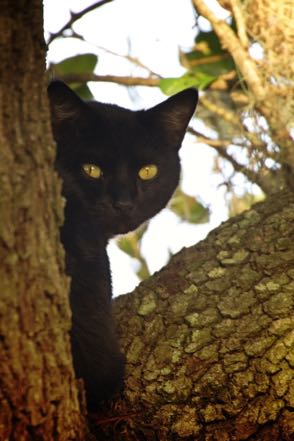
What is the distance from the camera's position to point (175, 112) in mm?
3520

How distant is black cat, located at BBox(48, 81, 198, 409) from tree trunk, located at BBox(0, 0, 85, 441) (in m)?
0.62

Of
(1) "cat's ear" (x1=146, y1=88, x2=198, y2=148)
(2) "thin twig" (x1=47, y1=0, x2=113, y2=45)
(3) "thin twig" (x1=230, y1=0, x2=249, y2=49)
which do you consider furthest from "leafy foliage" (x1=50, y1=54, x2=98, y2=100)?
(3) "thin twig" (x1=230, y1=0, x2=249, y2=49)

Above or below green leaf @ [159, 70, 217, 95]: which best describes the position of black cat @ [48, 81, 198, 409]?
below

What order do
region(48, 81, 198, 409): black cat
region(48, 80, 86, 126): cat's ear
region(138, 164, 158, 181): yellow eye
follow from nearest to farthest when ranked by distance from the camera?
region(48, 81, 198, 409): black cat < region(48, 80, 86, 126): cat's ear < region(138, 164, 158, 181): yellow eye

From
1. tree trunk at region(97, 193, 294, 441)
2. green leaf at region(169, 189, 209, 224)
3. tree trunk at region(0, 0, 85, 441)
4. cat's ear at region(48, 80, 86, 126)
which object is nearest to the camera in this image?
tree trunk at region(0, 0, 85, 441)

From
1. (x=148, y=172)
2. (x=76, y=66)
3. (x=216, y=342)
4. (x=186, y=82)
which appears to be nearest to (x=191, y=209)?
(x=186, y=82)

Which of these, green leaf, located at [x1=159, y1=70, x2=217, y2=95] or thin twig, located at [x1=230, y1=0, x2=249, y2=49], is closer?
thin twig, located at [x1=230, y1=0, x2=249, y2=49]

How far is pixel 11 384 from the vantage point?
179 cm

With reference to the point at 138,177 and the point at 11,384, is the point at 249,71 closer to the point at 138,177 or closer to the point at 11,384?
the point at 138,177

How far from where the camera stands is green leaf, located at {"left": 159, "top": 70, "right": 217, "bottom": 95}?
3.90 m

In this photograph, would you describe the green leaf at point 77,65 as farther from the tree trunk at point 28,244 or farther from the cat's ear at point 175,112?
the tree trunk at point 28,244

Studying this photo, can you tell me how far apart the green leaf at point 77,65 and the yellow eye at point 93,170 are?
1164mm

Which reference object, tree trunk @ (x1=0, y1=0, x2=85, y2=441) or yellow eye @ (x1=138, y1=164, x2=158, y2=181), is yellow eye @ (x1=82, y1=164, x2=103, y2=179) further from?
tree trunk @ (x1=0, y1=0, x2=85, y2=441)

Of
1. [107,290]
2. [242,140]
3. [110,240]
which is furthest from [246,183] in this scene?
Result: [107,290]
